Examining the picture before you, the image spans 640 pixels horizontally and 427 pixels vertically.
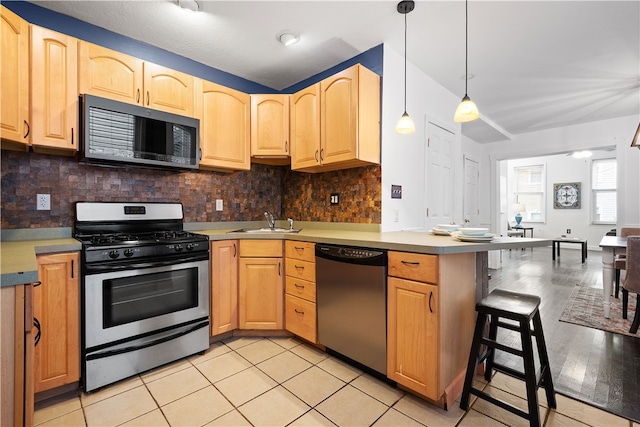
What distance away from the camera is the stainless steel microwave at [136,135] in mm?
2006

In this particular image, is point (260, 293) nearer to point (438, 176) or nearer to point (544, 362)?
point (544, 362)

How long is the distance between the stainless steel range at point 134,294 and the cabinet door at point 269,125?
1.12 meters

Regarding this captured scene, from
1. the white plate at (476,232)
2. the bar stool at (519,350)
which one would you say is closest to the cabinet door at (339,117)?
the white plate at (476,232)

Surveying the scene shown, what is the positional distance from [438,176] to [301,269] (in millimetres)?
1956

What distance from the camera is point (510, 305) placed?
158 centimetres

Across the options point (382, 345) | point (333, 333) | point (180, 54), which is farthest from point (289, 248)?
point (180, 54)

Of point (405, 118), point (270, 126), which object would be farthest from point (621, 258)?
point (270, 126)

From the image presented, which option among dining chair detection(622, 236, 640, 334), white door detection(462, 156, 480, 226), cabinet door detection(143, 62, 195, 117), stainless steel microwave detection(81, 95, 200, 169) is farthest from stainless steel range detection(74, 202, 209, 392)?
white door detection(462, 156, 480, 226)

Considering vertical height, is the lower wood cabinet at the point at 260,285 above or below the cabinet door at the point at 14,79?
below

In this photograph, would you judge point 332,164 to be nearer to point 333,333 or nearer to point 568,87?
point 333,333

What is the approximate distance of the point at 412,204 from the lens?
2885mm

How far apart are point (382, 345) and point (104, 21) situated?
123 inches

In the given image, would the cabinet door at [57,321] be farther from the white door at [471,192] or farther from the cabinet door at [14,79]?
the white door at [471,192]

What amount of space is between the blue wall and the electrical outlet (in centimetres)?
123
